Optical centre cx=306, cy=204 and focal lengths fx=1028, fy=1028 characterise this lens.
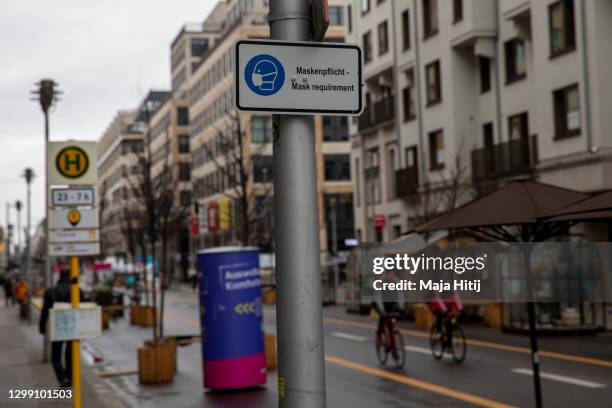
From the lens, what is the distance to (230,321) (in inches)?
627

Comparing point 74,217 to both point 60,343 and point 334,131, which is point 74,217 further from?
point 334,131

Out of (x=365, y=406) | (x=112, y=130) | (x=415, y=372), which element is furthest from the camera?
(x=112, y=130)

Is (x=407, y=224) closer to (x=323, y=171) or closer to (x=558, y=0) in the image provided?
(x=558, y=0)

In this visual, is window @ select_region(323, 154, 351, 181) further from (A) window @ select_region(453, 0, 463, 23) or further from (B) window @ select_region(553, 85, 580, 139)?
(B) window @ select_region(553, 85, 580, 139)

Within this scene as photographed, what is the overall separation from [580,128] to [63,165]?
2561 cm

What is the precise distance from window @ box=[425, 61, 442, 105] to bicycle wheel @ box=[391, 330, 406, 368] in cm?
2712

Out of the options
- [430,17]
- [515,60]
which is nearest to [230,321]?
[515,60]

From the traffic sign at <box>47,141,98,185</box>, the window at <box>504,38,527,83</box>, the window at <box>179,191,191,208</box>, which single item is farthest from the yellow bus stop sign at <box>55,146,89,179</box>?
the window at <box>179,191,191,208</box>

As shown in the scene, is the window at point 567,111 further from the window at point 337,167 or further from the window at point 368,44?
the window at point 337,167

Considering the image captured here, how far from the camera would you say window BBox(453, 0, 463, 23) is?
138 ft

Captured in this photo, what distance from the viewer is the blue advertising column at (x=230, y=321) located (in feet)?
52.3

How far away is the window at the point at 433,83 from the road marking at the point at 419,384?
26.2m

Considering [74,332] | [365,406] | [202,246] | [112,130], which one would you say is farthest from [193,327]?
[112,130]

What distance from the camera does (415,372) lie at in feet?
58.3
